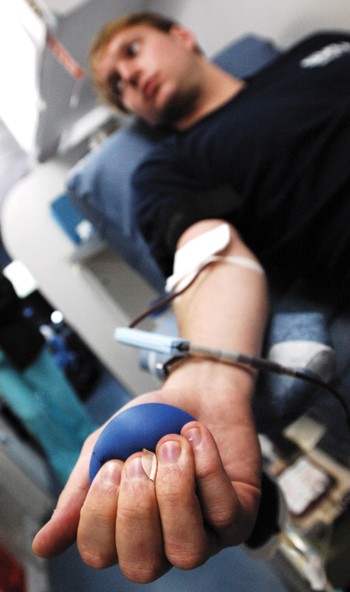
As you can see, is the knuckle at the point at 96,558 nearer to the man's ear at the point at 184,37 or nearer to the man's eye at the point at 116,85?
the man's eye at the point at 116,85

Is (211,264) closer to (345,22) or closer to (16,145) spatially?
(16,145)

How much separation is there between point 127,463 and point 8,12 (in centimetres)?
95

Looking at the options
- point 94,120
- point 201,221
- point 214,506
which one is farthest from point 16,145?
point 214,506

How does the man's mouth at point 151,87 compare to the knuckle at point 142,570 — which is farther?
the man's mouth at point 151,87

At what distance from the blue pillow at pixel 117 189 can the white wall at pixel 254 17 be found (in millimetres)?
242

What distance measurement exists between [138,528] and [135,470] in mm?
38

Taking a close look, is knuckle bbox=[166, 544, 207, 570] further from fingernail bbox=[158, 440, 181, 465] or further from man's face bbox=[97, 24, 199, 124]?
man's face bbox=[97, 24, 199, 124]

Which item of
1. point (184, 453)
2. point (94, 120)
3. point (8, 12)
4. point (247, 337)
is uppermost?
point (8, 12)

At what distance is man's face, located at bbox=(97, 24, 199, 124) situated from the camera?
105 cm

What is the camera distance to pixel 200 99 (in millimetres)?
1078

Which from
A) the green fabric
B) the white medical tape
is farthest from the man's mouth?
the green fabric

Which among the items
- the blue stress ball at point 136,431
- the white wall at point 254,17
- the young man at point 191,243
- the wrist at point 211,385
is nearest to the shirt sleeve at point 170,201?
the young man at point 191,243

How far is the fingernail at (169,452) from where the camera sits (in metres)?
0.25

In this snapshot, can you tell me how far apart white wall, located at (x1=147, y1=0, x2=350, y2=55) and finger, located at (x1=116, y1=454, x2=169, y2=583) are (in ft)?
4.62
